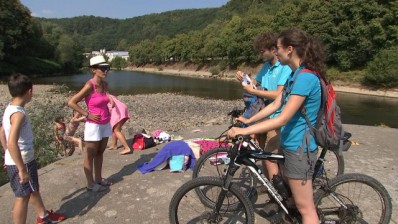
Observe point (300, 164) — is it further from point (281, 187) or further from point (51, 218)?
point (51, 218)

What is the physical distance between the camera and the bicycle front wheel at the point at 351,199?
3.51 meters

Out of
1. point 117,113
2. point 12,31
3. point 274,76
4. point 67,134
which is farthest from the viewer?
point 12,31

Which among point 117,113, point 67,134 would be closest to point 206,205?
point 117,113

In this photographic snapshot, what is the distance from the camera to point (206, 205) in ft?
12.5

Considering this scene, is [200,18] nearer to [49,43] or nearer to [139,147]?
[49,43]

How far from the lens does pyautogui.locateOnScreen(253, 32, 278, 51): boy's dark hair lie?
4.20m

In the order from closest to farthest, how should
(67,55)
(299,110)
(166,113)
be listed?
(299,110), (166,113), (67,55)

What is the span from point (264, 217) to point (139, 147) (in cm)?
403

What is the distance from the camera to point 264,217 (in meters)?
4.27

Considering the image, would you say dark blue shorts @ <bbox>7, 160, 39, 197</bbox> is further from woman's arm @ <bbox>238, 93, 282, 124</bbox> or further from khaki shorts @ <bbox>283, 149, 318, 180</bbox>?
khaki shorts @ <bbox>283, 149, 318, 180</bbox>

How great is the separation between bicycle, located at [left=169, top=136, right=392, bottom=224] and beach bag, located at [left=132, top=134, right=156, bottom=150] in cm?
398

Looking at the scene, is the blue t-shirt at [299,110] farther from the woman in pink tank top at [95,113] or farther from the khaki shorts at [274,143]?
the woman in pink tank top at [95,113]

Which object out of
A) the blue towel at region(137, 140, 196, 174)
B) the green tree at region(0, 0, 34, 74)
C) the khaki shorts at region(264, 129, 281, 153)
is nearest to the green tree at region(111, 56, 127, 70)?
the green tree at region(0, 0, 34, 74)

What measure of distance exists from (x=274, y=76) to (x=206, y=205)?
5.92 ft
